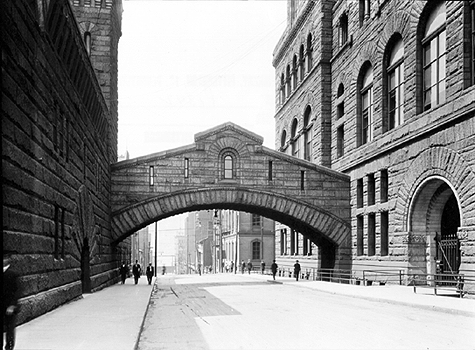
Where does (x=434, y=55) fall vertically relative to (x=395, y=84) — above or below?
below

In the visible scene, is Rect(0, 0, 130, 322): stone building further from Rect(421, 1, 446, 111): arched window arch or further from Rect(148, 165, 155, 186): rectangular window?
Rect(421, 1, 446, 111): arched window arch

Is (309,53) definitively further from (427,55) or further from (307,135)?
(427,55)

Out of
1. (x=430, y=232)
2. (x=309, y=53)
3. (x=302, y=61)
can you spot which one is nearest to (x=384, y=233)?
(x=430, y=232)

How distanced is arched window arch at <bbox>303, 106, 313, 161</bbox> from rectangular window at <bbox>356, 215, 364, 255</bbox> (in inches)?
394

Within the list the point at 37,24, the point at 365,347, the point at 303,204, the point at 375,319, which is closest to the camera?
the point at 365,347

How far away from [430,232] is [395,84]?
692 cm

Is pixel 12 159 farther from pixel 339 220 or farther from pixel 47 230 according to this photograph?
pixel 339 220

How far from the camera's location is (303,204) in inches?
1326

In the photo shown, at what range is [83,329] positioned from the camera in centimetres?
1166

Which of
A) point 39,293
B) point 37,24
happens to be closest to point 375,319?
point 39,293

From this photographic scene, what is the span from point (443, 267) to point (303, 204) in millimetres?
10407

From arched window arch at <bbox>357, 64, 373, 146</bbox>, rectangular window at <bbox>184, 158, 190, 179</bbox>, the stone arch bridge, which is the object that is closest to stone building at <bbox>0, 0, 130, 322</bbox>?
the stone arch bridge

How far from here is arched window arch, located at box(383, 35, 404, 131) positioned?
1902 cm

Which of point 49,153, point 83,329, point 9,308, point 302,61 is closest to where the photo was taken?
point 9,308
